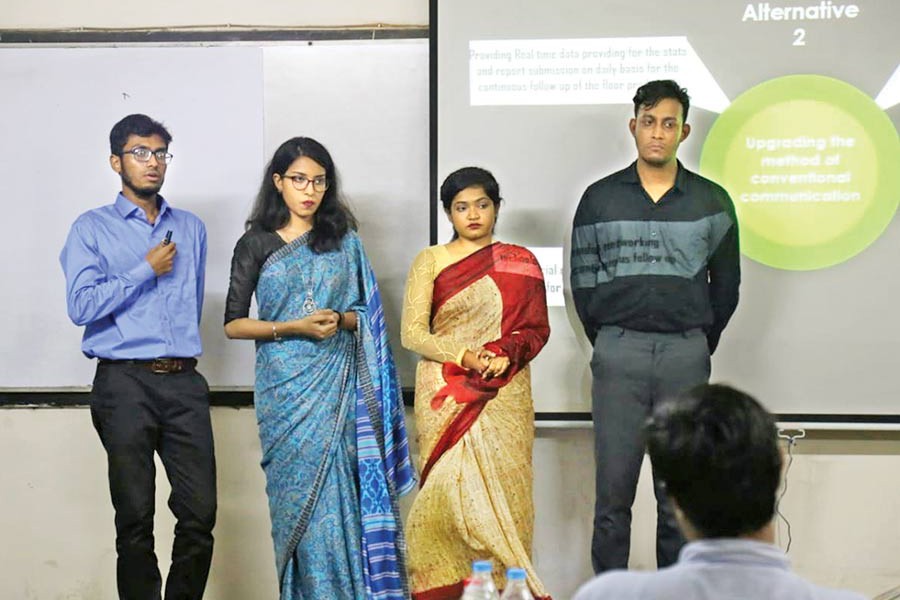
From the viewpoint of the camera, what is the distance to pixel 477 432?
11.9 feet

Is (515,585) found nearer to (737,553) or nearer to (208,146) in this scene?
(737,553)

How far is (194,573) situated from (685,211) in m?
1.92

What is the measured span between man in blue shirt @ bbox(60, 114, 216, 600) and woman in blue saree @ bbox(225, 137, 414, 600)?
0.64 feet

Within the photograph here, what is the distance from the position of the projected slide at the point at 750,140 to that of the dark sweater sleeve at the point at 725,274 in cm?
29

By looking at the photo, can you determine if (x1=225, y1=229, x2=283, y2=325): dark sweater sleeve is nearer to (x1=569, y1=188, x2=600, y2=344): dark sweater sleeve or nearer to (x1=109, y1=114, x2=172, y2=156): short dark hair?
(x1=109, y1=114, x2=172, y2=156): short dark hair

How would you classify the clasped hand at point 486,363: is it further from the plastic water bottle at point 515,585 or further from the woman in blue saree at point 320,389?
the plastic water bottle at point 515,585

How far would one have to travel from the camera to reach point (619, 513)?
3725mm

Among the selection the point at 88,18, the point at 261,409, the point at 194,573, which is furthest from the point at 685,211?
the point at 88,18

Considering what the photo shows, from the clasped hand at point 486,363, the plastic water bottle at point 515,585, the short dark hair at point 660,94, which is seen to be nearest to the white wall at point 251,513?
the clasped hand at point 486,363

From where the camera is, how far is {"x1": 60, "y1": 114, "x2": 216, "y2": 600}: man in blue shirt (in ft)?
11.8

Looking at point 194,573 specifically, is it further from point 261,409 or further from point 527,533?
point 527,533

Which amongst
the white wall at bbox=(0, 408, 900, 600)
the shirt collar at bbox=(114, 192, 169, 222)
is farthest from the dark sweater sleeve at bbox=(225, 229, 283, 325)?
the white wall at bbox=(0, 408, 900, 600)

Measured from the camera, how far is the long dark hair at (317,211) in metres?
3.69

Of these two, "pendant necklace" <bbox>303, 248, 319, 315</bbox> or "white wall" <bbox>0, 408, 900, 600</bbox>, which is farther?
"white wall" <bbox>0, 408, 900, 600</bbox>
